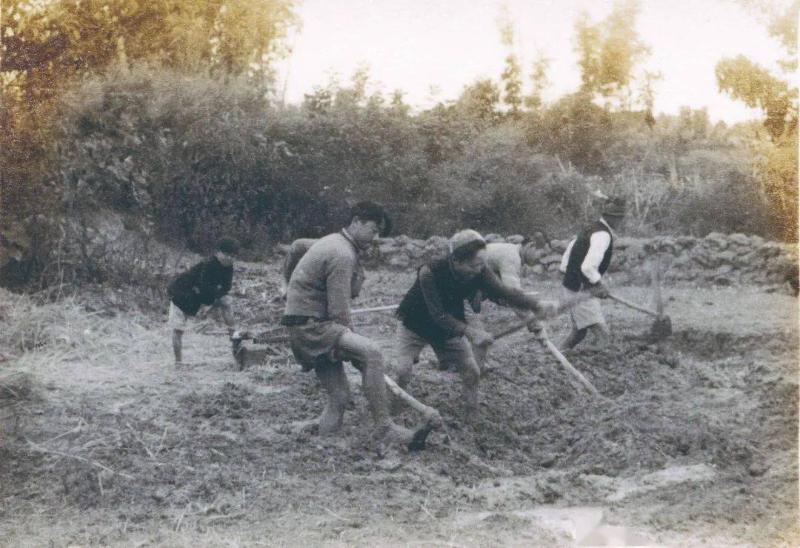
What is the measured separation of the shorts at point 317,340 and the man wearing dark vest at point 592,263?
8.12ft

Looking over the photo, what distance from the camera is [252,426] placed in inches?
215

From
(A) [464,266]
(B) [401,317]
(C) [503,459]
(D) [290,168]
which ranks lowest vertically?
(C) [503,459]

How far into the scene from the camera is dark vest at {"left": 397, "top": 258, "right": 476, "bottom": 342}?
5.47 meters

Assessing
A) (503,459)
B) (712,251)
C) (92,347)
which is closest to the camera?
(503,459)

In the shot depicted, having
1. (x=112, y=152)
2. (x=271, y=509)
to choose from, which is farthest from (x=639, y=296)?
(x=271, y=509)

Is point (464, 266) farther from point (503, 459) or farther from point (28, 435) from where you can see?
point (28, 435)

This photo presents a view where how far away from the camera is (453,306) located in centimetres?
562

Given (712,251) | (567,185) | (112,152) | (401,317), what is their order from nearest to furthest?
(401,317), (112,152), (712,251), (567,185)

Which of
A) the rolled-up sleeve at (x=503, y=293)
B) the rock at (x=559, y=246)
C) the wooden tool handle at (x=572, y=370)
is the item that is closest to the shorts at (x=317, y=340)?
the rolled-up sleeve at (x=503, y=293)

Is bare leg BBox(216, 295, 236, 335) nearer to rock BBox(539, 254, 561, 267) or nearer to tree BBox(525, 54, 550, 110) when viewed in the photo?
tree BBox(525, 54, 550, 110)

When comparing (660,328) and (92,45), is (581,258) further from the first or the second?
(92,45)

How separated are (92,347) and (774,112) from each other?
20.9 feet

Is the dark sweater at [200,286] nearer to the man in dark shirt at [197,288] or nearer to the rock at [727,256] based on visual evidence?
the man in dark shirt at [197,288]

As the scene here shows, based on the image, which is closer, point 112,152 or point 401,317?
point 401,317
